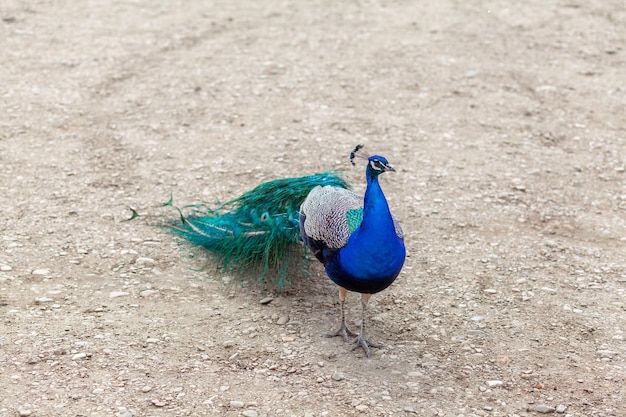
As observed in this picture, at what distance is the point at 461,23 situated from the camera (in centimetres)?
939

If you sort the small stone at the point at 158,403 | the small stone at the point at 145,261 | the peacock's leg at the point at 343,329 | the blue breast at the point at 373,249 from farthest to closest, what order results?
the small stone at the point at 145,261 → the peacock's leg at the point at 343,329 → the blue breast at the point at 373,249 → the small stone at the point at 158,403

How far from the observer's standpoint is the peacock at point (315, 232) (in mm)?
4121

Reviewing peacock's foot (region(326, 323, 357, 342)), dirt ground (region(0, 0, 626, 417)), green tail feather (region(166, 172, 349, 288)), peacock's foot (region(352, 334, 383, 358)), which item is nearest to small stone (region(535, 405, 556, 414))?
dirt ground (region(0, 0, 626, 417))

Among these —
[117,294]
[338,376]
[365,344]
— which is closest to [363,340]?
[365,344]

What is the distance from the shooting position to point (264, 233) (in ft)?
16.2

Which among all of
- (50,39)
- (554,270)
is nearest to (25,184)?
(50,39)

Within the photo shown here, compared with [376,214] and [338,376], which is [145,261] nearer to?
[338,376]

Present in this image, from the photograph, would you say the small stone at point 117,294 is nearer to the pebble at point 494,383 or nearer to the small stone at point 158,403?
the small stone at point 158,403

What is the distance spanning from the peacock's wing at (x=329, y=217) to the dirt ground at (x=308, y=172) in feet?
2.04

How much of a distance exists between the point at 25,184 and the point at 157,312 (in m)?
1.98

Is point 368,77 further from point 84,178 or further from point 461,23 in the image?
point 84,178

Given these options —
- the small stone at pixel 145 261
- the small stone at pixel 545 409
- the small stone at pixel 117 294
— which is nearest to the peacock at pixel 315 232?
the small stone at pixel 145 261

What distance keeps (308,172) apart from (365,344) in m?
2.15

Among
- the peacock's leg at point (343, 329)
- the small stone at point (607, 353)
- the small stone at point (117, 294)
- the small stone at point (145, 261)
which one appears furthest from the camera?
the small stone at point (145, 261)
